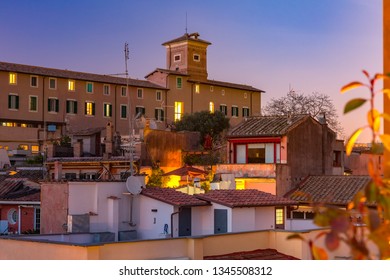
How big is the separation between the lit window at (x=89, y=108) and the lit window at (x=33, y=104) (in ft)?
6.93

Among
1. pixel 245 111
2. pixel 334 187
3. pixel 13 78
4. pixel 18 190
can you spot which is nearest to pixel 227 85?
pixel 245 111

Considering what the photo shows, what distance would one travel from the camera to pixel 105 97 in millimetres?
27703

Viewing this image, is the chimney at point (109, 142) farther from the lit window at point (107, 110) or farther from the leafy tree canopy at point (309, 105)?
the lit window at point (107, 110)

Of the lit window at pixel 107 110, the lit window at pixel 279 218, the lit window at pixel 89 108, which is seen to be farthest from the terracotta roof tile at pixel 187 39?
the lit window at pixel 279 218

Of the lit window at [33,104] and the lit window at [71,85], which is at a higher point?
the lit window at [71,85]

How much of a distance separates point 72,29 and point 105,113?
2190cm

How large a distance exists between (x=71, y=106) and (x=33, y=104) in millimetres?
1539

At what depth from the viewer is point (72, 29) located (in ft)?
19.4

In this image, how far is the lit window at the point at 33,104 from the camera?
25531 millimetres

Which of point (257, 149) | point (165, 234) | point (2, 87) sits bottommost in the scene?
point (165, 234)
